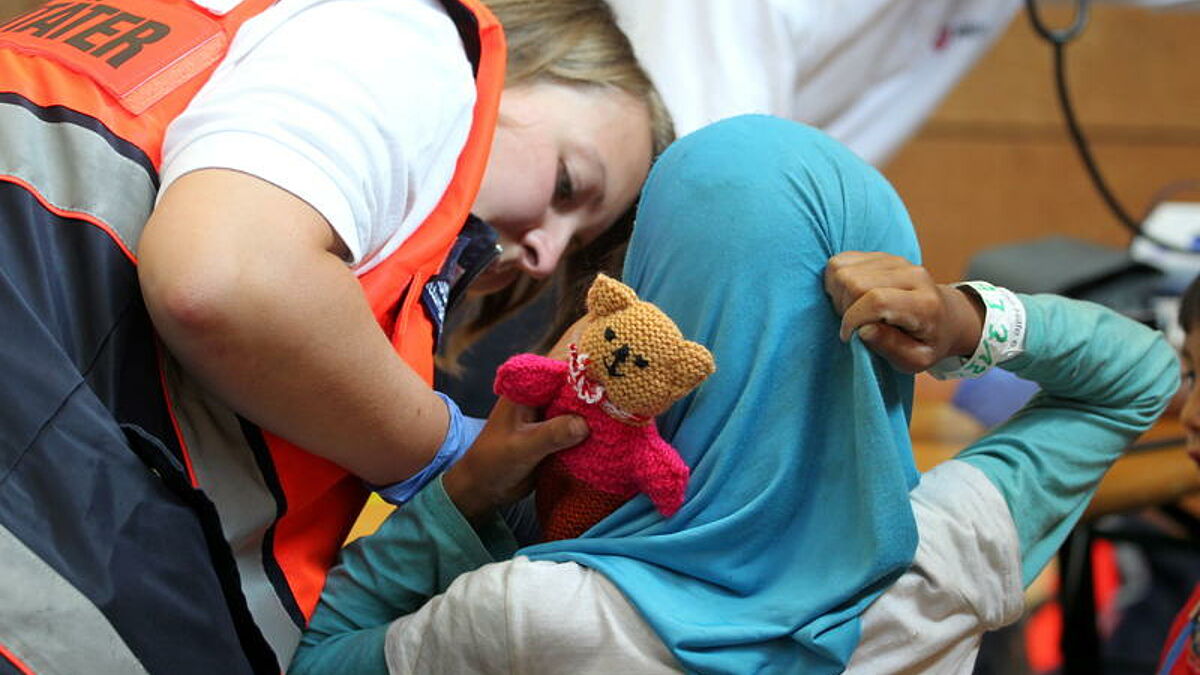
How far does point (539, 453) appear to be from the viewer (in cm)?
63

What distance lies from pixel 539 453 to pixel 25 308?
0.24 meters

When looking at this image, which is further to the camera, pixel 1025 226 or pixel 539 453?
pixel 1025 226

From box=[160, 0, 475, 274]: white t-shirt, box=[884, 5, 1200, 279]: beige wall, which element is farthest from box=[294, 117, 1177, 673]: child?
box=[884, 5, 1200, 279]: beige wall

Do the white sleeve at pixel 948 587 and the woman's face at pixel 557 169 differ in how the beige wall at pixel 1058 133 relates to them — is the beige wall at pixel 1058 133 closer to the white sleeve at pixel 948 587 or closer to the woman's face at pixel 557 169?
the woman's face at pixel 557 169

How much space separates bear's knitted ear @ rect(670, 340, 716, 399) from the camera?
1.81 ft

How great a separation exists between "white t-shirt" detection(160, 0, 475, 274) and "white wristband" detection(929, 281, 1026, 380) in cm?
29

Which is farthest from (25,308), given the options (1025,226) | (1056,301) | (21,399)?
(1025,226)

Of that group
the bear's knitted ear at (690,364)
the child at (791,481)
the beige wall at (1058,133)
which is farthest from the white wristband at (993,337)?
the beige wall at (1058,133)

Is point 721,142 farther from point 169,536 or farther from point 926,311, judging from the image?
point 169,536

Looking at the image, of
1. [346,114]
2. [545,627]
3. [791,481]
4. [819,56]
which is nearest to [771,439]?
[791,481]

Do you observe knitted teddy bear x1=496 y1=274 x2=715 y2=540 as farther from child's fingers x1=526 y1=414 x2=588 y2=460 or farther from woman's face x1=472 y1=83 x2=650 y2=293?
woman's face x1=472 y1=83 x2=650 y2=293

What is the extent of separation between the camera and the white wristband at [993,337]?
612 millimetres

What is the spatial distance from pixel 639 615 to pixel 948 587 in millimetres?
145

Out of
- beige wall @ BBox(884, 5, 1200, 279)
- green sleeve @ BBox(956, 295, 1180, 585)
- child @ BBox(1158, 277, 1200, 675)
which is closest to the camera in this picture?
green sleeve @ BBox(956, 295, 1180, 585)
